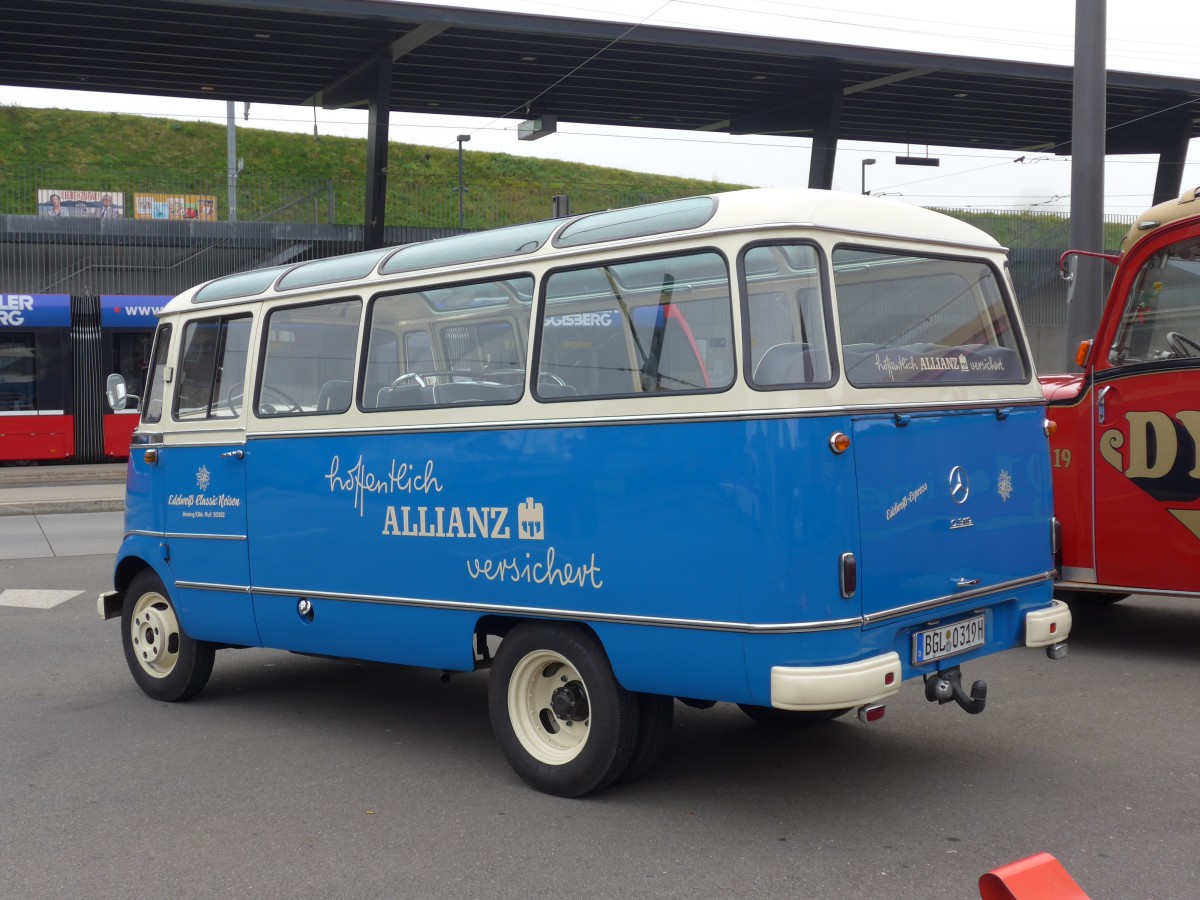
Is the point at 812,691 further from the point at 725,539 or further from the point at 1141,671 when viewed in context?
the point at 1141,671

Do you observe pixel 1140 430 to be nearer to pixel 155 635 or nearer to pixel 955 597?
pixel 955 597

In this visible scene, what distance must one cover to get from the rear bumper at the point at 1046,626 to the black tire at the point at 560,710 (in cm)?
183

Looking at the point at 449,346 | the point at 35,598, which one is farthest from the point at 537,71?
the point at 449,346

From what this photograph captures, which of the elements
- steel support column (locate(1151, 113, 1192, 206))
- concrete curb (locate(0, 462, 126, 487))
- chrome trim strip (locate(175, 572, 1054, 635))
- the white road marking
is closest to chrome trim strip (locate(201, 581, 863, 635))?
chrome trim strip (locate(175, 572, 1054, 635))

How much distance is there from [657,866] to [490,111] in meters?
29.6

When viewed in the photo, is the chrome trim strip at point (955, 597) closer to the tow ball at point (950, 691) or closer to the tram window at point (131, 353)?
the tow ball at point (950, 691)

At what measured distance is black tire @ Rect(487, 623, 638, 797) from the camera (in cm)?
521

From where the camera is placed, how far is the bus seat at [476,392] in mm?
5621

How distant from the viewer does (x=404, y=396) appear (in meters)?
6.17

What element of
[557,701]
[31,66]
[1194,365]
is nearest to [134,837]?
[557,701]

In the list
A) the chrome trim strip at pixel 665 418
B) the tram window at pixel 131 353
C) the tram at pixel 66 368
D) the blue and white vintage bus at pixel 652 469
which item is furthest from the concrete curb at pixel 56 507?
the chrome trim strip at pixel 665 418

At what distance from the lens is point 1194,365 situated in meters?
7.59

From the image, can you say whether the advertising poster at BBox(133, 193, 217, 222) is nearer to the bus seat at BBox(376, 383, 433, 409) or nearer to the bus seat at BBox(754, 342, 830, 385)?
the bus seat at BBox(376, 383, 433, 409)

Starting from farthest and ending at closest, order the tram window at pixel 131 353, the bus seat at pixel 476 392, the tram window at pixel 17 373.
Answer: the tram window at pixel 131 353 < the tram window at pixel 17 373 < the bus seat at pixel 476 392
